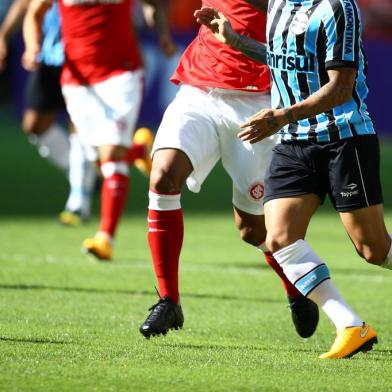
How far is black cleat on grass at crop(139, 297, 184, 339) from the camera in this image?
608cm

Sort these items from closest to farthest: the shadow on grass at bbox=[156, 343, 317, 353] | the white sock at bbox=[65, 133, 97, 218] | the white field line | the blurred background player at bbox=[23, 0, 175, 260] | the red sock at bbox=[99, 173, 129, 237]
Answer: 1. the shadow on grass at bbox=[156, 343, 317, 353]
2. the white field line
3. the red sock at bbox=[99, 173, 129, 237]
4. the blurred background player at bbox=[23, 0, 175, 260]
5. the white sock at bbox=[65, 133, 97, 218]

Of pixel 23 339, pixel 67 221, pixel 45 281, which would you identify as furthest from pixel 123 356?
pixel 67 221

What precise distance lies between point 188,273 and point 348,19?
12.1 ft

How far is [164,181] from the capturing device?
624 centimetres

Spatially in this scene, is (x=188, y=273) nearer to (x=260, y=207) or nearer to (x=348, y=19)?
(x=260, y=207)

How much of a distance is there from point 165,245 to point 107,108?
3.41 meters

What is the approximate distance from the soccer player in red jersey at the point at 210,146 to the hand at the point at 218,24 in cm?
3

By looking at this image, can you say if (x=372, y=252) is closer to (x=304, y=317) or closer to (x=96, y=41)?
(x=304, y=317)

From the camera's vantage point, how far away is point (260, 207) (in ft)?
22.1

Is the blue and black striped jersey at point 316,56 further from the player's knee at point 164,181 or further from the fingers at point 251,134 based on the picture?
the player's knee at point 164,181

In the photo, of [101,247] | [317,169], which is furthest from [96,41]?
[317,169]

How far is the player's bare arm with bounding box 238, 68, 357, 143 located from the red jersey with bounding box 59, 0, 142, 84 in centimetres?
430

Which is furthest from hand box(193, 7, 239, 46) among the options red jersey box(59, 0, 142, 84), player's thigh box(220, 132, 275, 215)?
red jersey box(59, 0, 142, 84)

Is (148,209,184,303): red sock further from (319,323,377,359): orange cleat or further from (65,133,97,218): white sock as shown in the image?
(65,133,97,218): white sock
